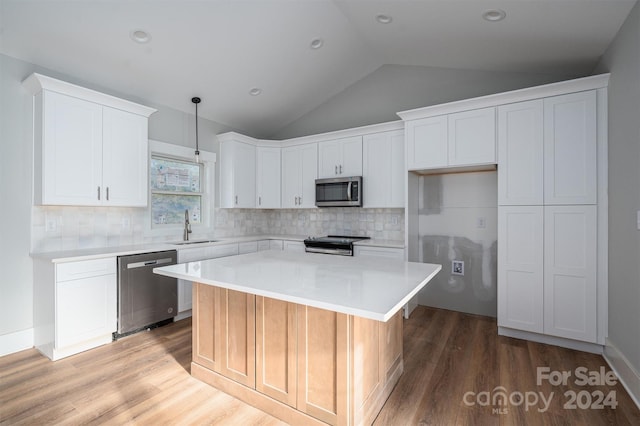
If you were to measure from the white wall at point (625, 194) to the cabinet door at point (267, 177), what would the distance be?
382 cm

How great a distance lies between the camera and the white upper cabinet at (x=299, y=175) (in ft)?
14.8

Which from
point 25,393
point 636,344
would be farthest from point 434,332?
point 25,393

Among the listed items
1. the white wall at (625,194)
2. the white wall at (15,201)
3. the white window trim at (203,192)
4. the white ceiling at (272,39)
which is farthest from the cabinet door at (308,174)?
the white wall at (625,194)

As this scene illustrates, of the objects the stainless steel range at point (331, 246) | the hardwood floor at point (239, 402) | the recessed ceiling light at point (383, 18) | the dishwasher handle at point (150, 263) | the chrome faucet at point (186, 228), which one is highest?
the recessed ceiling light at point (383, 18)

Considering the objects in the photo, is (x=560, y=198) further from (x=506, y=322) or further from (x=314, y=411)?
(x=314, y=411)

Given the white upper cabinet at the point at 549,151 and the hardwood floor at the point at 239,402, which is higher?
the white upper cabinet at the point at 549,151

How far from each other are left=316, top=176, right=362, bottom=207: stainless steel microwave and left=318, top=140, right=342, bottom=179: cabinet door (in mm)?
147

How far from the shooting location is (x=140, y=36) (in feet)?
9.11

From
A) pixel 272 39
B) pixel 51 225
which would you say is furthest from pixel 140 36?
pixel 51 225

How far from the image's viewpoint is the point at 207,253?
368 centimetres

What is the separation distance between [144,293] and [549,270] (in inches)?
151

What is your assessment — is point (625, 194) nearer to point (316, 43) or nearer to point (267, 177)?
point (316, 43)

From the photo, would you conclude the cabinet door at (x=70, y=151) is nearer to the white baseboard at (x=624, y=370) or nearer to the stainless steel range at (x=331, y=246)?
the stainless steel range at (x=331, y=246)

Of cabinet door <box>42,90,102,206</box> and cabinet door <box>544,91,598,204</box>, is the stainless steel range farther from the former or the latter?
cabinet door <box>42,90,102,206</box>
